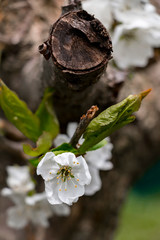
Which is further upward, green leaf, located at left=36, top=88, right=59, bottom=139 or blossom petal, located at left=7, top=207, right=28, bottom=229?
green leaf, located at left=36, top=88, right=59, bottom=139

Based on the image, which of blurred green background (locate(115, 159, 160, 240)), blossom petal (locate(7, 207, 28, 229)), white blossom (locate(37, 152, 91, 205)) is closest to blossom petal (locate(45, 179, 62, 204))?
white blossom (locate(37, 152, 91, 205))

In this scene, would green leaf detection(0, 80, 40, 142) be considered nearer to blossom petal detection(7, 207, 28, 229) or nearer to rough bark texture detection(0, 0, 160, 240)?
rough bark texture detection(0, 0, 160, 240)

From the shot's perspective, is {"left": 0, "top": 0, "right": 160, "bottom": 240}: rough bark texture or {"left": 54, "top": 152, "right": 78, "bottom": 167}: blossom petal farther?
{"left": 0, "top": 0, "right": 160, "bottom": 240}: rough bark texture

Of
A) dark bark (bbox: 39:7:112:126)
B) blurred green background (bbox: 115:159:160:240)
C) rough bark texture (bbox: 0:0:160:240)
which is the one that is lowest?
blurred green background (bbox: 115:159:160:240)

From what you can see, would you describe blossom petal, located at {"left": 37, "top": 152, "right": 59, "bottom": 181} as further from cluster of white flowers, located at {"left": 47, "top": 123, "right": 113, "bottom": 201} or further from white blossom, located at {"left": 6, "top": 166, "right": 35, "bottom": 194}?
white blossom, located at {"left": 6, "top": 166, "right": 35, "bottom": 194}

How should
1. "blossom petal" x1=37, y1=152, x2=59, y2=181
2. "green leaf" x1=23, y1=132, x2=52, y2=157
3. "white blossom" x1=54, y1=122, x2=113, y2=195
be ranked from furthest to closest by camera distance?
"white blossom" x1=54, y1=122, x2=113, y2=195 → "green leaf" x1=23, y1=132, x2=52, y2=157 → "blossom petal" x1=37, y1=152, x2=59, y2=181

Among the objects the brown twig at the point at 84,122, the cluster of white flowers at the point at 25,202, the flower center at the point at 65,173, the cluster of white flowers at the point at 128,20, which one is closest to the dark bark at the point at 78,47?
the brown twig at the point at 84,122

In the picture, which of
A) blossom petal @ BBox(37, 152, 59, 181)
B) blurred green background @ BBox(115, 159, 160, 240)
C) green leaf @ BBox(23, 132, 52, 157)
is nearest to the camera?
blossom petal @ BBox(37, 152, 59, 181)

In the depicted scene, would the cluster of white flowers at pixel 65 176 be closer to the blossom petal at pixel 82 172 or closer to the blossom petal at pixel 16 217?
the blossom petal at pixel 82 172
